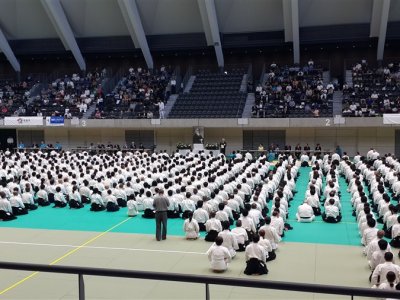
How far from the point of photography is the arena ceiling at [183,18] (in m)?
40.8

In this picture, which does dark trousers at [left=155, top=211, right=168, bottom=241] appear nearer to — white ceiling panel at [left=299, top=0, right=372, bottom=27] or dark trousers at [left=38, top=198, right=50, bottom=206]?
dark trousers at [left=38, top=198, right=50, bottom=206]

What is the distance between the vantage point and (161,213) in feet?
48.9

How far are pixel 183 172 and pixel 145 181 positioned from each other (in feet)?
10.7

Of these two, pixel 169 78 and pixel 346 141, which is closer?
pixel 346 141

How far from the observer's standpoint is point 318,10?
41406 millimetres

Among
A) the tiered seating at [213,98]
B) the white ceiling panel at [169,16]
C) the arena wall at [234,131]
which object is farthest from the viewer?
the white ceiling panel at [169,16]

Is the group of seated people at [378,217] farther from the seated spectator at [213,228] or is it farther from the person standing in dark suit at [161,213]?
the person standing in dark suit at [161,213]

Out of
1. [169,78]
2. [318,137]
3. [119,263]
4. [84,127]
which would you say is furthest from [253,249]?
[169,78]

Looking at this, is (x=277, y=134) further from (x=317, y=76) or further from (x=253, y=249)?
(x=253, y=249)

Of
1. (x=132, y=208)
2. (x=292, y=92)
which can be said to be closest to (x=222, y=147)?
(x=292, y=92)

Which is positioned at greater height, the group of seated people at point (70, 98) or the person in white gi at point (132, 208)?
the group of seated people at point (70, 98)

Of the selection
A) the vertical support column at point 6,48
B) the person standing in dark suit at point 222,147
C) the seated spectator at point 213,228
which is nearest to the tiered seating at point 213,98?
the person standing in dark suit at point 222,147

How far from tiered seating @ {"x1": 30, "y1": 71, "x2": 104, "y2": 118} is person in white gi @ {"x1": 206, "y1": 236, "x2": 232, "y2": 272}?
114 ft

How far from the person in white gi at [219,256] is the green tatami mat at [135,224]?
4.06 meters
